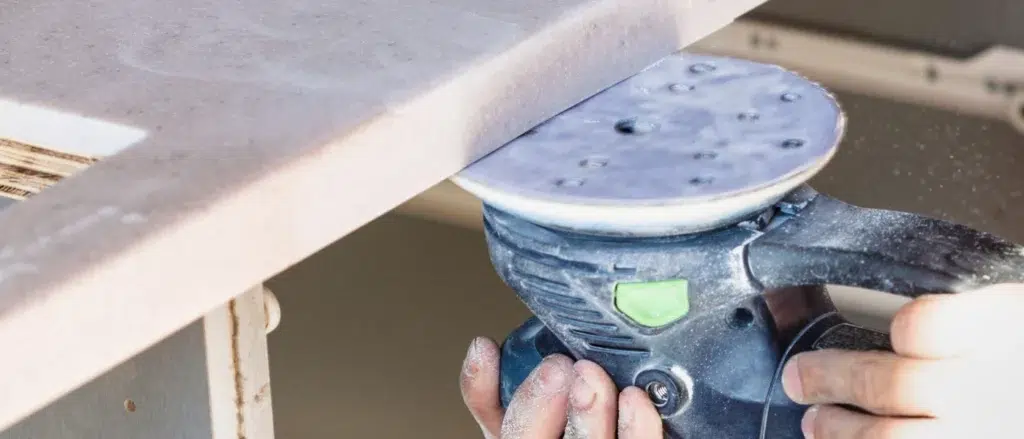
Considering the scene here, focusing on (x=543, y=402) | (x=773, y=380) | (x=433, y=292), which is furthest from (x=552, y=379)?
(x=433, y=292)

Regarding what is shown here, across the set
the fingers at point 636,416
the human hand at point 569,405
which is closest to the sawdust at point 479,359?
the human hand at point 569,405

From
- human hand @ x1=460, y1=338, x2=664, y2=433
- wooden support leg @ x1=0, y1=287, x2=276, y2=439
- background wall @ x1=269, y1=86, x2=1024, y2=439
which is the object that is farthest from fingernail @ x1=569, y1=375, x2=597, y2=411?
background wall @ x1=269, y1=86, x2=1024, y2=439

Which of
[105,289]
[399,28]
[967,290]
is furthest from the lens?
[399,28]

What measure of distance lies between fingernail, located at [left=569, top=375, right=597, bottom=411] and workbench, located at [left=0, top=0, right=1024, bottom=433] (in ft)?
0.46

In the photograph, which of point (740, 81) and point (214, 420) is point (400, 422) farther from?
point (740, 81)

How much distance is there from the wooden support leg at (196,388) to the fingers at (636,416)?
243 mm

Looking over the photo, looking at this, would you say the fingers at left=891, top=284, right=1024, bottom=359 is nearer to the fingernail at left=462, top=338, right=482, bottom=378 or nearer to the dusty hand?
the dusty hand

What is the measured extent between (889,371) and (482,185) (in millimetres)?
222

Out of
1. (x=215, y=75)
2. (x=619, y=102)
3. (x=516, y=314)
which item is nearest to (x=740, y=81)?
(x=619, y=102)

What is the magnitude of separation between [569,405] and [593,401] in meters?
0.02

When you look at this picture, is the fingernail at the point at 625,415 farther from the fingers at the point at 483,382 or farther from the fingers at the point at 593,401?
the fingers at the point at 483,382

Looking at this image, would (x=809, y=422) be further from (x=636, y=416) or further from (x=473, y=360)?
(x=473, y=360)

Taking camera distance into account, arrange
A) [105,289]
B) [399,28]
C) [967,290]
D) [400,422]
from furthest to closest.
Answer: [400,422]
[399,28]
[967,290]
[105,289]

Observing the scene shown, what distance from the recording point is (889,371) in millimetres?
618
